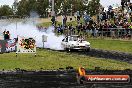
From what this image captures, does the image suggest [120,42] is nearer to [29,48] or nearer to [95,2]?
[29,48]

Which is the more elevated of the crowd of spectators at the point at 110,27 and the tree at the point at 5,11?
the tree at the point at 5,11

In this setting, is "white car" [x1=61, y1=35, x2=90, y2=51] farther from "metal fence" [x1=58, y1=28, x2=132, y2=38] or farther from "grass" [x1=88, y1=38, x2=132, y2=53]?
"metal fence" [x1=58, y1=28, x2=132, y2=38]

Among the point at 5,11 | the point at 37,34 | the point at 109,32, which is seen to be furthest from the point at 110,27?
the point at 5,11

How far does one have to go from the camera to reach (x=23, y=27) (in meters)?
50.8

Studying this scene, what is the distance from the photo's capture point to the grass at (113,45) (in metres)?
32.6

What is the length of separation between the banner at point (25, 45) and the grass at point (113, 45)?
8.50m

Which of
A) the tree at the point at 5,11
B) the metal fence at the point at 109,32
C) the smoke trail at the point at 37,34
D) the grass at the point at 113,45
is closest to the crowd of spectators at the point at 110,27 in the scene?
the metal fence at the point at 109,32

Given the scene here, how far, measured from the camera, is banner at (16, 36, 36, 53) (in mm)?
26125

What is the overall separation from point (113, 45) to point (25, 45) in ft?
38.3

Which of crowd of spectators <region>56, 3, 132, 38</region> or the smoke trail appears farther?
the smoke trail

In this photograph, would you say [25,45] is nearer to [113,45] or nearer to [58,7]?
[113,45]

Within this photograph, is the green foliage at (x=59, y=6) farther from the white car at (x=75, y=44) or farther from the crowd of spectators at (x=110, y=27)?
the white car at (x=75, y=44)

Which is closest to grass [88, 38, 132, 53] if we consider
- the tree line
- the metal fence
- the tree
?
the metal fence

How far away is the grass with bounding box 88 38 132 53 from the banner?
335 inches
